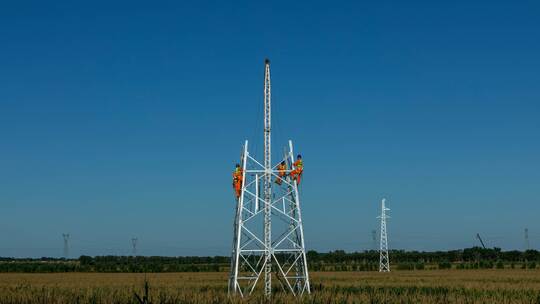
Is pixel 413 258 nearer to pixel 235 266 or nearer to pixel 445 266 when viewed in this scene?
pixel 445 266

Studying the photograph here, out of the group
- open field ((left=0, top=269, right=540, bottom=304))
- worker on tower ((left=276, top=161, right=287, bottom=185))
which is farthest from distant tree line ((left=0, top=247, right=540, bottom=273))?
worker on tower ((left=276, top=161, right=287, bottom=185))

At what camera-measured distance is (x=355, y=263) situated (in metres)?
140

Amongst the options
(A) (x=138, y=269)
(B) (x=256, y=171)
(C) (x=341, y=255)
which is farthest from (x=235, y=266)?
(C) (x=341, y=255)

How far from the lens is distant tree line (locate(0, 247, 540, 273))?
380 ft

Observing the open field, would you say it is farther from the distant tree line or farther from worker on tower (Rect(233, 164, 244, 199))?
the distant tree line

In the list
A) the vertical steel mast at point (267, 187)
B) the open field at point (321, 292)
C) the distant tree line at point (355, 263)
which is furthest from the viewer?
the distant tree line at point (355, 263)

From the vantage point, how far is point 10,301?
2191cm

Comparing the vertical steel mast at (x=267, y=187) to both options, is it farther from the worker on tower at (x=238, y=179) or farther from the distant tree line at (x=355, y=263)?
the distant tree line at (x=355, y=263)

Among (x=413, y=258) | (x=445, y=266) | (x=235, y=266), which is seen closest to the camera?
(x=235, y=266)

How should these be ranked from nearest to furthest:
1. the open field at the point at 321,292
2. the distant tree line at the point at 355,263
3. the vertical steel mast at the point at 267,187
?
the open field at the point at 321,292, the vertical steel mast at the point at 267,187, the distant tree line at the point at 355,263

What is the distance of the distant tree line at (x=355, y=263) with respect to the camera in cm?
11569

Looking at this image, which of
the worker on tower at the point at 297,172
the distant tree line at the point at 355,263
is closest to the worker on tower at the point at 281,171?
the worker on tower at the point at 297,172

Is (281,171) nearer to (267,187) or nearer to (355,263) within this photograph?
(267,187)

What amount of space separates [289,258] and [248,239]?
9.11 ft
